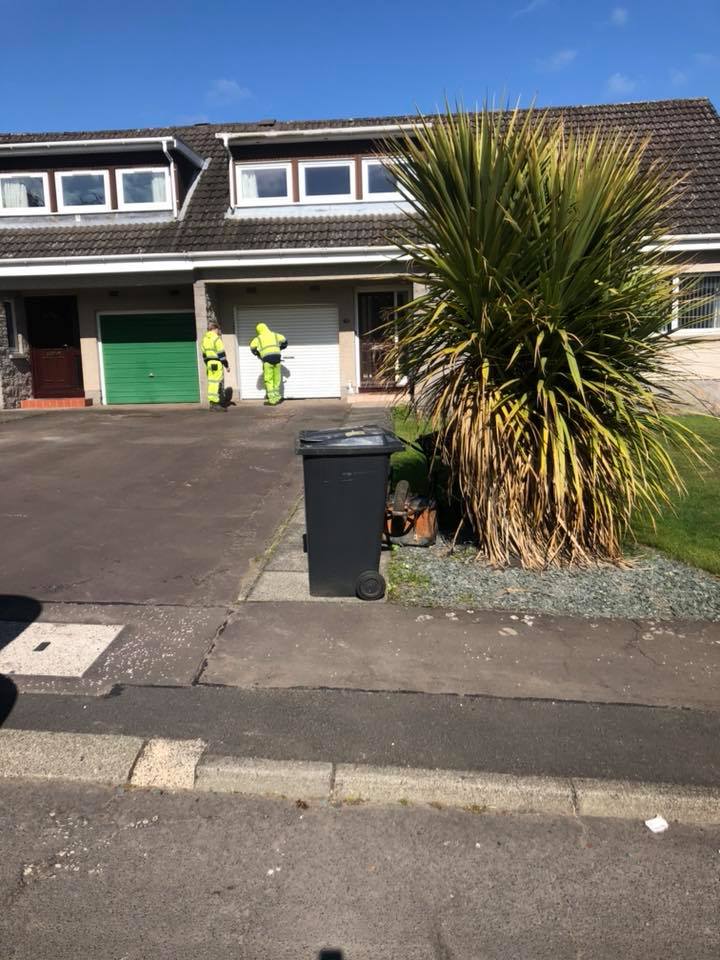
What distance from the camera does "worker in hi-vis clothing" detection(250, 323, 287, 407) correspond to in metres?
16.9

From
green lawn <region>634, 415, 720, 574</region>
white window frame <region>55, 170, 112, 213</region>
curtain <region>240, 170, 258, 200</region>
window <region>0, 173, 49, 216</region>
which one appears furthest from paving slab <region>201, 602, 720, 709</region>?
window <region>0, 173, 49, 216</region>

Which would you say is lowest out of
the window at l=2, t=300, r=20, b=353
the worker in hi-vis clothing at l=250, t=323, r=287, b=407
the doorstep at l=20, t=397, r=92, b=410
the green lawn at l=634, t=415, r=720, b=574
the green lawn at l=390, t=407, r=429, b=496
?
the green lawn at l=634, t=415, r=720, b=574

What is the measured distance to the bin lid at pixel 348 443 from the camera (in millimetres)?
5324

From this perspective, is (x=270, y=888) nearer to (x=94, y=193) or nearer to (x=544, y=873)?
(x=544, y=873)

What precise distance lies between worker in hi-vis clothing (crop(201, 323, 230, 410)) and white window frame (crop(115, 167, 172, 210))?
316cm

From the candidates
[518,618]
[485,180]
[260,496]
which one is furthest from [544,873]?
[260,496]

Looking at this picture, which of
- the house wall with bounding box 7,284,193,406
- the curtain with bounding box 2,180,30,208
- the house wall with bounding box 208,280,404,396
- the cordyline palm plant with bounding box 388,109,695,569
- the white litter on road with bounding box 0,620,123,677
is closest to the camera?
the white litter on road with bounding box 0,620,123,677

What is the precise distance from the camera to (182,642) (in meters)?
4.87

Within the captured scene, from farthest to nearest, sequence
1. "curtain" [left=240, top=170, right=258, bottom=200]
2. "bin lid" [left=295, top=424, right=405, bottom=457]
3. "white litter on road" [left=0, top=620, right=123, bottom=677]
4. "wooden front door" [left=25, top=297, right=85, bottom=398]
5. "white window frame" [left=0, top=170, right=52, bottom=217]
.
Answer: "wooden front door" [left=25, top=297, right=85, bottom=398] < "white window frame" [left=0, top=170, right=52, bottom=217] < "curtain" [left=240, top=170, right=258, bottom=200] < "bin lid" [left=295, top=424, right=405, bottom=457] < "white litter on road" [left=0, top=620, right=123, bottom=677]

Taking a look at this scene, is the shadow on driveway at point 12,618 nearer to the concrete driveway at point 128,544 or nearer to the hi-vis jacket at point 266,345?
the concrete driveway at point 128,544

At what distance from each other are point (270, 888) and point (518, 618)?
109 inches

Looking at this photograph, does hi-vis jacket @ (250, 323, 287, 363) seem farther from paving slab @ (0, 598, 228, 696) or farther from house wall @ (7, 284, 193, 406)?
paving slab @ (0, 598, 228, 696)

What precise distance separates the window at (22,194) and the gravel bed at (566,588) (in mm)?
15284

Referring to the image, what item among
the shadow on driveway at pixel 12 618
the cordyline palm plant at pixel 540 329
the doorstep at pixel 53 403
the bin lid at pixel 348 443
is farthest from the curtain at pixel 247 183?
the shadow on driveway at pixel 12 618
